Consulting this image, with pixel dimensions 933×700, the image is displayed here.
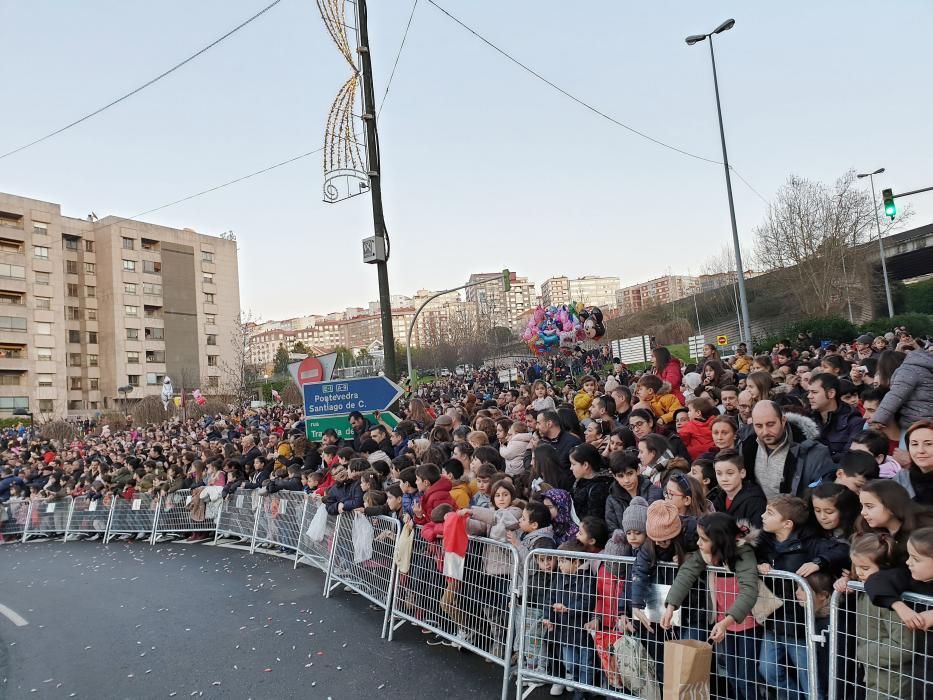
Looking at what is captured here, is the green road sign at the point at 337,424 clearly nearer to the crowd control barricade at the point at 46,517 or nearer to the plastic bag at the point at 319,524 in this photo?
the plastic bag at the point at 319,524

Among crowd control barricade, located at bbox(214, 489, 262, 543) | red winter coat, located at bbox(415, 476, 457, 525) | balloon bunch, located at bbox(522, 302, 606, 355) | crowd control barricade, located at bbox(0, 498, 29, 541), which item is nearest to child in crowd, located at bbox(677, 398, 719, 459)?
red winter coat, located at bbox(415, 476, 457, 525)

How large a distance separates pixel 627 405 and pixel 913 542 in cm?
517

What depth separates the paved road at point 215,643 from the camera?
539cm

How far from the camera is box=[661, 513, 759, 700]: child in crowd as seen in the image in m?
3.58

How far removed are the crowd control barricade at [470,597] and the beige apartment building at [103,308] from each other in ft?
220

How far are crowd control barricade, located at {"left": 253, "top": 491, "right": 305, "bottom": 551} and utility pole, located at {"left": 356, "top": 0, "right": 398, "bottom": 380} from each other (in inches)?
109

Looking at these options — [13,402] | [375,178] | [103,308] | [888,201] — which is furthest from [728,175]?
[103,308]

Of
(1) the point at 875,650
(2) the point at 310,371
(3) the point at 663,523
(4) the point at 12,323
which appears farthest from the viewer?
(4) the point at 12,323

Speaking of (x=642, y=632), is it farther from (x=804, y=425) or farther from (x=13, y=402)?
(x=13, y=402)

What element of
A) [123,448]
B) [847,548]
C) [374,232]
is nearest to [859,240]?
[374,232]

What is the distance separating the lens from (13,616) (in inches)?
340

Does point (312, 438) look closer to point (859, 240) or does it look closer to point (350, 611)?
point (350, 611)

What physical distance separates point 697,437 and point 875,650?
3.28 m

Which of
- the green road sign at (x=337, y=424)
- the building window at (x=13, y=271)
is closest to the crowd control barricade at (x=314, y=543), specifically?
the green road sign at (x=337, y=424)
